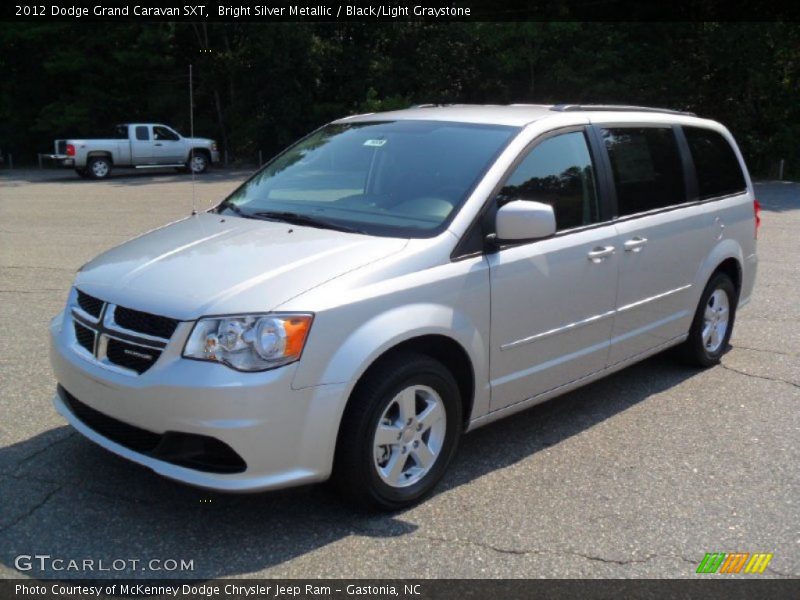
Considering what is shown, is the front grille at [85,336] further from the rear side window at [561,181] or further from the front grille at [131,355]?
the rear side window at [561,181]

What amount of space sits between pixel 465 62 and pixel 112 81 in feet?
47.6

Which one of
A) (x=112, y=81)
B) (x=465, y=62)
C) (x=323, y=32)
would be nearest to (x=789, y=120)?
(x=465, y=62)

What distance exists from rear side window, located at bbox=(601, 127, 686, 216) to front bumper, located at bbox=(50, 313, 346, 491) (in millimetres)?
2501

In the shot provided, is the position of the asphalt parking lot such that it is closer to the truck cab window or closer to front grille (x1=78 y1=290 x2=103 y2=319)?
front grille (x1=78 y1=290 x2=103 y2=319)

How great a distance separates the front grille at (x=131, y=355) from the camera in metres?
3.49

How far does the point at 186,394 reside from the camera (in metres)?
3.35

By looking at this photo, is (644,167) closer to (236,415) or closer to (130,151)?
(236,415)

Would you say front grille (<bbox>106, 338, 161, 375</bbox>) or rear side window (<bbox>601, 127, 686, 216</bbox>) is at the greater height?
rear side window (<bbox>601, 127, 686, 216</bbox>)

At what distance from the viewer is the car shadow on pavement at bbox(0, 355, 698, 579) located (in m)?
3.45

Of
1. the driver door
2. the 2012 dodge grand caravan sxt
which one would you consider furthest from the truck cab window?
the driver door

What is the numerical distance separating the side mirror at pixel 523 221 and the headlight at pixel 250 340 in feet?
3.81

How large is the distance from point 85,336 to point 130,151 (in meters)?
26.1

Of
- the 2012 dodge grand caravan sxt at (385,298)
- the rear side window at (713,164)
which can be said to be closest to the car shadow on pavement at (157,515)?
the 2012 dodge grand caravan sxt at (385,298)

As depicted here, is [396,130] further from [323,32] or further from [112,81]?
[112,81]
